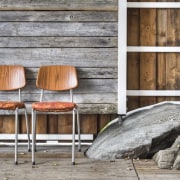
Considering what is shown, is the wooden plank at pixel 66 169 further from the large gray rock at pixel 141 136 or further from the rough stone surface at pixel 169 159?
the rough stone surface at pixel 169 159

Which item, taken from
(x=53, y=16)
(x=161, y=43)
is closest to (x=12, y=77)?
(x=53, y=16)

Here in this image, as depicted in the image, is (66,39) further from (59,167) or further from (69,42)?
(59,167)

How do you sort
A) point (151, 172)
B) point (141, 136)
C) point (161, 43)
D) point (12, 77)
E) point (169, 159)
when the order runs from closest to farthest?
point (151, 172), point (169, 159), point (141, 136), point (12, 77), point (161, 43)

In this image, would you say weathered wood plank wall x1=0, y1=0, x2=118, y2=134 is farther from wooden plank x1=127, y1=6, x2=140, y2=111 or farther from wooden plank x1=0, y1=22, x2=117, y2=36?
wooden plank x1=127, y1=6, x2=140, y2=111

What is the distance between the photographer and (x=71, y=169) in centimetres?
371

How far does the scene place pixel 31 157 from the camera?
416 centimetres

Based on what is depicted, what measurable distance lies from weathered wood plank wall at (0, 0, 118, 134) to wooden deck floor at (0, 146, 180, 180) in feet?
2.18

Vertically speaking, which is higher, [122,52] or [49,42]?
[49,42]

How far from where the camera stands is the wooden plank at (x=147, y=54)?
15.0 feet

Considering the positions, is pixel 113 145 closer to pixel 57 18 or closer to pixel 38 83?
pixel 38 83

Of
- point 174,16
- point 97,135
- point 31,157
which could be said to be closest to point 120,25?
point 174,16

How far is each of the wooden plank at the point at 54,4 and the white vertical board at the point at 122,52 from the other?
0.17 metres

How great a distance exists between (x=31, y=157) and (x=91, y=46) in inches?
56.4

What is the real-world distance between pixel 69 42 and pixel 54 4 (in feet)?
1.54
